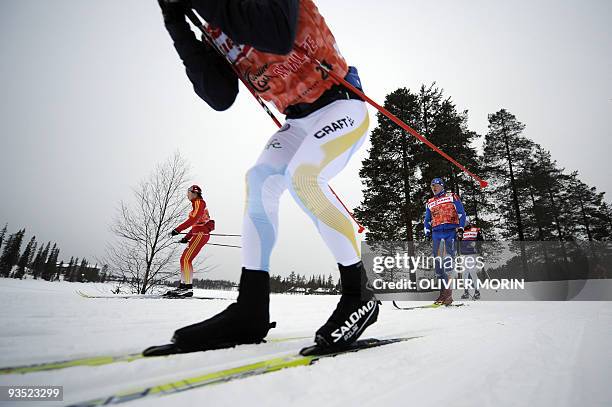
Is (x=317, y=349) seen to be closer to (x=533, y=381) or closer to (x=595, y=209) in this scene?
(x=533, y=381)

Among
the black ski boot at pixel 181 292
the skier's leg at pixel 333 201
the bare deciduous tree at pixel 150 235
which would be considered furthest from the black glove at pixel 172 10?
the bare deciduous tree at pixel 150 235

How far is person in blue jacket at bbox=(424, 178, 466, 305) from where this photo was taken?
16.3 ft

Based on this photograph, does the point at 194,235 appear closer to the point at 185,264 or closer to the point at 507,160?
the point at 185,264

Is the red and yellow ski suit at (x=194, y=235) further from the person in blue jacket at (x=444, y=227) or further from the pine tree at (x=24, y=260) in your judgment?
the pine tree at (x=24, y=260)

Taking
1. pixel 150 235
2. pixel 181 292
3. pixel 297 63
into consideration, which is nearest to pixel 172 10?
pixel 297 63

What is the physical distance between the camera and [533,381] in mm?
817

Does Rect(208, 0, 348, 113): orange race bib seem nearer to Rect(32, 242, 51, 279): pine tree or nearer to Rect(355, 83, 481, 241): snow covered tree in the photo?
Rect(355, 83, 481, 241): snow covered tree

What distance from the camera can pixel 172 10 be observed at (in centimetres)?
135

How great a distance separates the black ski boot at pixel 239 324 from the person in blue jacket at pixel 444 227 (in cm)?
453

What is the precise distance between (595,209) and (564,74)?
5038cm

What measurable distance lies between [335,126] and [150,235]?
1319 cm

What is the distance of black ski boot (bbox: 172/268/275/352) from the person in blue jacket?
4.53 meters

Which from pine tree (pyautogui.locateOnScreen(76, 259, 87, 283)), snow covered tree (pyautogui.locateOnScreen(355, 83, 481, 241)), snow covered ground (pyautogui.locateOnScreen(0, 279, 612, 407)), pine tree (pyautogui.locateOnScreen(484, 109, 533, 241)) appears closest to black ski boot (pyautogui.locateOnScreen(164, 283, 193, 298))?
A: snow covered ground (pyautogui.locateOnScreen(0, 279, 612, 407))

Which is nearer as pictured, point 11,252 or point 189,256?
point 189,256
